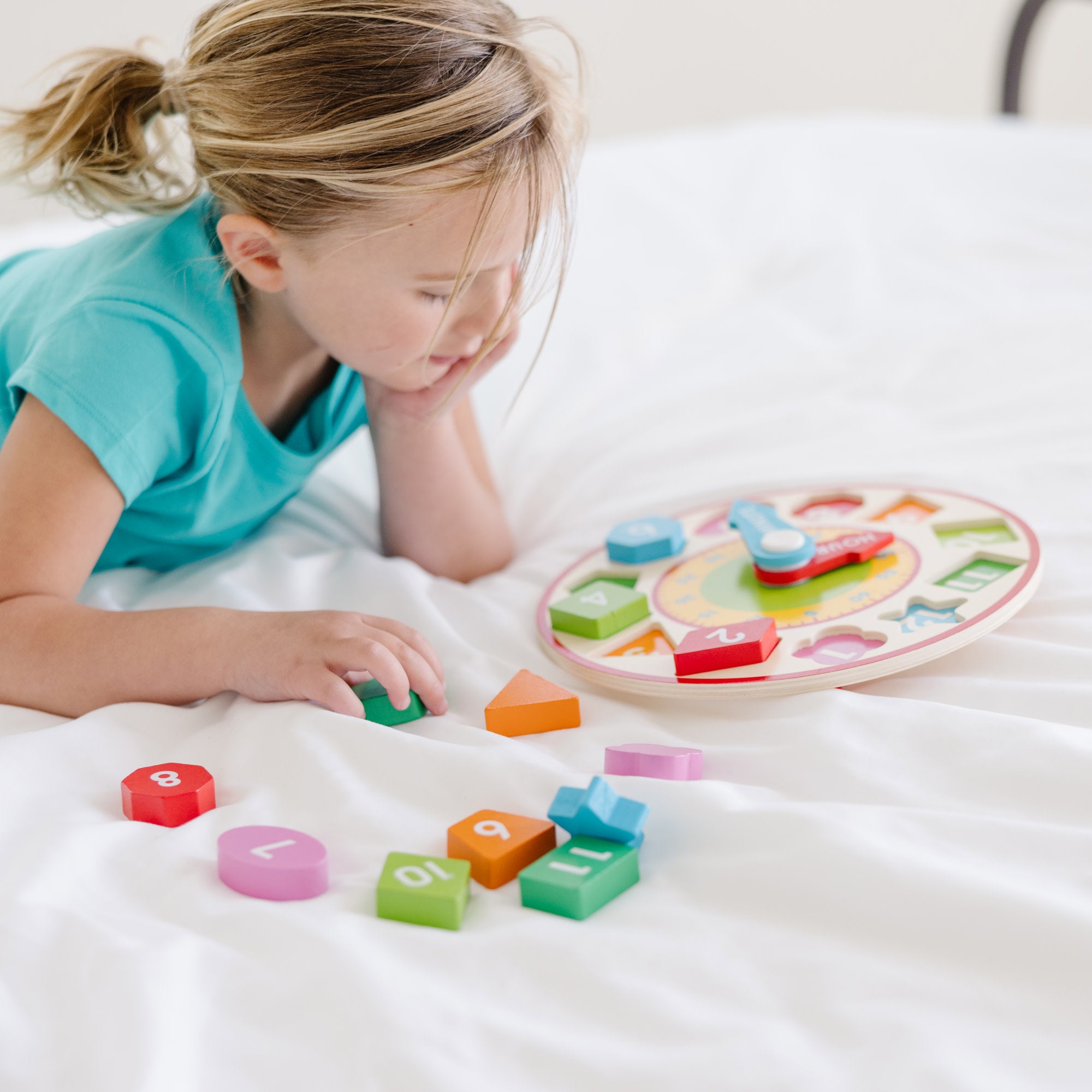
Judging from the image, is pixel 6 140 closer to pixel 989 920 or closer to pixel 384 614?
pixel 384 614

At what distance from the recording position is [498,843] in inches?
20.7

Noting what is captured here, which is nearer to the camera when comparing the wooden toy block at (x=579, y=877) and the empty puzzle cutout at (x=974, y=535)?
the wooden toy block at (x=579, y=877)

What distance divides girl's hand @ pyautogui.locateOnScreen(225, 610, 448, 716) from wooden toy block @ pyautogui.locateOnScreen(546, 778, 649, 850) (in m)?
0.16

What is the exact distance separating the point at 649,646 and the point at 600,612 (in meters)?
0.04

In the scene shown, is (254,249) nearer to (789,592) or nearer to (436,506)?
(436,506)

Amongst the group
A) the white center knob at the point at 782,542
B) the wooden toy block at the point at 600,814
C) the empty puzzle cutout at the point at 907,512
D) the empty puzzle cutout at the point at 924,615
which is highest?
the white center knob at the point at 782,542

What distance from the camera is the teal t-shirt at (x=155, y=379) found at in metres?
0.75

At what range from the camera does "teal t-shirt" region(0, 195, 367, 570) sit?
754mm

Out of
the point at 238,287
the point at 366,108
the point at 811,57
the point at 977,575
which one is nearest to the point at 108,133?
the point at 238,287

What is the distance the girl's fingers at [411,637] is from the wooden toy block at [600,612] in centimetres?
9

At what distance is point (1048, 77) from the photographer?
2.92m

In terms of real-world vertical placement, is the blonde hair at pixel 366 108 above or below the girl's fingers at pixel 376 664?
above

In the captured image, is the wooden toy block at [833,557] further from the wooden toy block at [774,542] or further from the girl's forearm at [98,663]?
the girl's forearm at [98,663]

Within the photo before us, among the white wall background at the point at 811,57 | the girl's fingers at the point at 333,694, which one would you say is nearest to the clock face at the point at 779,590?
the girl's fingers at the point at 333,694
